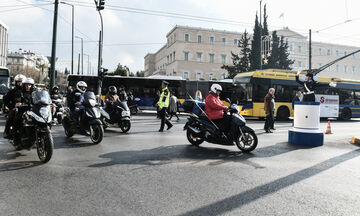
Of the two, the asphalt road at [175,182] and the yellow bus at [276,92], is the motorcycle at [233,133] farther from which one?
the yellow bus at [276,92]

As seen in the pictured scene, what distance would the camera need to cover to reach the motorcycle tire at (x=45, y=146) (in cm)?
545

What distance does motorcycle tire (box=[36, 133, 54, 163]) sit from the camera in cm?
545

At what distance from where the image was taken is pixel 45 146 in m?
5.55

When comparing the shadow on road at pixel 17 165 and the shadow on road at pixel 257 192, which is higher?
the shadow on road at pixel 17 165

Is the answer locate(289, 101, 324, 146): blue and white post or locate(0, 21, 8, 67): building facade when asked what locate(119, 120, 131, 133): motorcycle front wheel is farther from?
locate(0, 21, 8, 67): building facade

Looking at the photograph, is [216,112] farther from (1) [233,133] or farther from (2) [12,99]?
(2) [12,99]

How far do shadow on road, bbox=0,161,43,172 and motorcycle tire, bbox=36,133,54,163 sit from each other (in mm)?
142

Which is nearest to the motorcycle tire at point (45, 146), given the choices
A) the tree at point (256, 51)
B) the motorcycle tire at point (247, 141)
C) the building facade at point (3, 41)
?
the motorcycle tire at point (247, 141)

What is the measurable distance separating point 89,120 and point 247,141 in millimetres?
4259

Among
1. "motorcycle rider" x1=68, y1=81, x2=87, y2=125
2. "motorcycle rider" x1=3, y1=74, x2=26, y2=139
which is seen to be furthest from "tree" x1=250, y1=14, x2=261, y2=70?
"motorcycle rider" x1=3, y1=74, x2=26, y2=139

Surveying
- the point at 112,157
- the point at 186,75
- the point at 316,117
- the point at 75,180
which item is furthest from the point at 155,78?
the point at 186,75

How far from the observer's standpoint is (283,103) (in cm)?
2088

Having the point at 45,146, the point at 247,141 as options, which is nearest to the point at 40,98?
the point at 45,146

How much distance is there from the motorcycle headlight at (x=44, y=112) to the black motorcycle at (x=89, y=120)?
7.12 ft
